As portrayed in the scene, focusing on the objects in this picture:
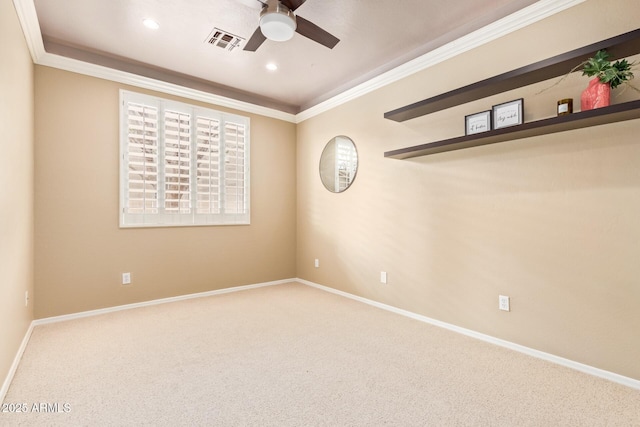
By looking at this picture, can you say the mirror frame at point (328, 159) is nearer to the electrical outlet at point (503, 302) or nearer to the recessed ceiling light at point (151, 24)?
the electrical outlet at point (503, 302)

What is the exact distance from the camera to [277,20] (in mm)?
2156

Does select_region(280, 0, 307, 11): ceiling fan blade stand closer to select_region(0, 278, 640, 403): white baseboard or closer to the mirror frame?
the mirror frame

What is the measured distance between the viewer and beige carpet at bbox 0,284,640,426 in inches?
65.8

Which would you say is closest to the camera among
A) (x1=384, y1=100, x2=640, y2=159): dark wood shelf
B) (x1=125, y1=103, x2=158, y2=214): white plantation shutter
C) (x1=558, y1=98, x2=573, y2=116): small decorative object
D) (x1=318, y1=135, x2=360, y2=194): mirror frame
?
(x1=384, y1=100, x2=640, y2=159): dark wood shelf

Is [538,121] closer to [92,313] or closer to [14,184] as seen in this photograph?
[14,184]

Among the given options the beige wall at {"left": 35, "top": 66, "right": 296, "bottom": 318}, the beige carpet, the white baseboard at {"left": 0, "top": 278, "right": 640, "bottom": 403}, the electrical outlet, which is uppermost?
the beige wall at {"left": 35, "top": 66, "right": 296, "bottom": 318}

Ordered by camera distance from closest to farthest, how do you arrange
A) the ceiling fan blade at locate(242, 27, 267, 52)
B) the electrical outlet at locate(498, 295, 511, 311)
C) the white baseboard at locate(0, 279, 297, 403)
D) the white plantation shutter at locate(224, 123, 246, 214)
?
the white baseboard at locate(0, 279, 297, 403), the ceiling fan blade at locate(242, 27, 267, 52), the electrical outlet at locate(498, 295, 511, 311), the white plantation shutter at locate(224, 123, 246, 214)

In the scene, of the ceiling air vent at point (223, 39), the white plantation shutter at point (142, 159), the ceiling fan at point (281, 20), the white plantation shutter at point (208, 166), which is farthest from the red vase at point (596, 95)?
the white plantation shutter at point (142, 159)

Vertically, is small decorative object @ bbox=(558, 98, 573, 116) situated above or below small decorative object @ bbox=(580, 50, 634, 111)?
below

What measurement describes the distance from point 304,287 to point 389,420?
2965 millimetres

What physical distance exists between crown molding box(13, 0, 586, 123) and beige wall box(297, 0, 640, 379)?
2.8 inches

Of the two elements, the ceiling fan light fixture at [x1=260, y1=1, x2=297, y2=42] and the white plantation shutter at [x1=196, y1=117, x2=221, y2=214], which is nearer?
the ceiling fan light fixture at [x1=260, y1=1, x2=297, y2=42]

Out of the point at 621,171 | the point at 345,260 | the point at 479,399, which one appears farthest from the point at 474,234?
the point at 345,260

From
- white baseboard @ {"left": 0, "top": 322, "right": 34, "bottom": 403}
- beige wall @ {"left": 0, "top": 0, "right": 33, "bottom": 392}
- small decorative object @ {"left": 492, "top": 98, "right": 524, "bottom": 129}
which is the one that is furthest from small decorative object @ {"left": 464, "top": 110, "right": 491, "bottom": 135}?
white baseboard @ {"left": 0, "top": 322, "right": 34, "bottom": 403}
